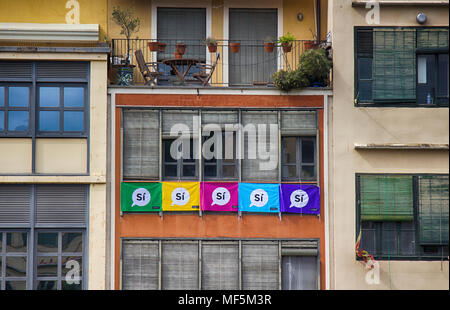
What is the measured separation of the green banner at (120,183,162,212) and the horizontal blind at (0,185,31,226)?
9.08ft

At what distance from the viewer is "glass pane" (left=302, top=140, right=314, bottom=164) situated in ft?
63.6

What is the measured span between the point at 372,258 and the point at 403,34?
21.6ft

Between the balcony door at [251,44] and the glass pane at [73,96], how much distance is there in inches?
186

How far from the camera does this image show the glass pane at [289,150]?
19.4m

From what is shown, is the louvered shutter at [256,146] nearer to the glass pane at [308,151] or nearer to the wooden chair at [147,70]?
the glass pane at [308,151]

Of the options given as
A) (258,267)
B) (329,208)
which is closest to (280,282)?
(258,267)

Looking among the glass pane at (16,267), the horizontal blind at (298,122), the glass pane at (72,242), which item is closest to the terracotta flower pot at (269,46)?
the horizontal blind at (298,122)

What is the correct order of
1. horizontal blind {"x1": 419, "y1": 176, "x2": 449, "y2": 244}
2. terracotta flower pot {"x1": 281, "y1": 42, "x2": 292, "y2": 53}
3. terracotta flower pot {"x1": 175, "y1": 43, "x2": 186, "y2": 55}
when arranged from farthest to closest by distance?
1. terracotta flower pot {"x1": 281, "y1": 42, "x2": 292, "y2": 53}
2. terracotta flower pot {"x1": 175, "y1": 43, "x2": 186, "y2": 55}
3. horizontal blind {"x1": 419, "y1": 176, "x2": 449, "y2": 244}

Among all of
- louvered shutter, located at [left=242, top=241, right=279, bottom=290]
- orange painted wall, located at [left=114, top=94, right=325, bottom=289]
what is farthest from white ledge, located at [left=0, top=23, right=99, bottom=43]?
louvered shutter, located at [left=242, top=241, right=279, bottom=290]

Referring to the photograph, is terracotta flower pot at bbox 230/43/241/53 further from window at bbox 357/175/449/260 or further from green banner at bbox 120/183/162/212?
window at bbox 357/175/449/260

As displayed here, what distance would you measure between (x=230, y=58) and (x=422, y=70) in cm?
589

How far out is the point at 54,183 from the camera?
18969mm

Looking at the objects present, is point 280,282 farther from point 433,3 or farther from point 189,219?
point 433,3
